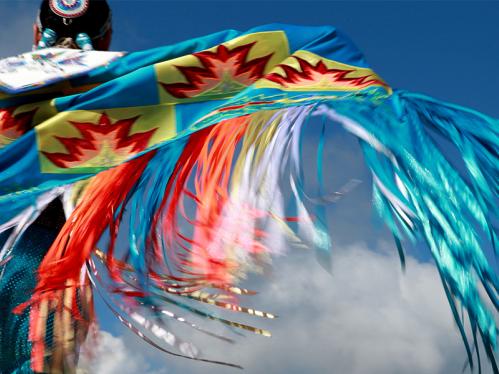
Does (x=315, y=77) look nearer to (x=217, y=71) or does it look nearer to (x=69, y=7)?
(x=217, y=71)

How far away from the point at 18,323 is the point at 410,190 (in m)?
0.90

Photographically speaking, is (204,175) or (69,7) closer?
(204,175)

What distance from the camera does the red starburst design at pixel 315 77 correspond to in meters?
1.81

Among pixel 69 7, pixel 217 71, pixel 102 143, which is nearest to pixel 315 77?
pixel 217 71

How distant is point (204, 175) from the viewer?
1608mm

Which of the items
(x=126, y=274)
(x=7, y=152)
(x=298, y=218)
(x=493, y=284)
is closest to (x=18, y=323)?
(x=126, y=274)

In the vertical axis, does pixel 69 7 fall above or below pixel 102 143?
above

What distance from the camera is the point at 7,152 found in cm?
177

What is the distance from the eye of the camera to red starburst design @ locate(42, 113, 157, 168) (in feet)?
5.92

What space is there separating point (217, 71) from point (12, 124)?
532 millimetres

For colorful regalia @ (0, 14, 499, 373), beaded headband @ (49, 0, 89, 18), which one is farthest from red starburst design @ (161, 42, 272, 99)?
beaded headband @ (49, 0, 89, 18)

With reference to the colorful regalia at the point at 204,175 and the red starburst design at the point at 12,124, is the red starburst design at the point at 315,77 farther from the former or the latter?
the red starburst design at the point at 12,124

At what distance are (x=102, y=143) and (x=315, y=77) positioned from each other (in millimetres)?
560

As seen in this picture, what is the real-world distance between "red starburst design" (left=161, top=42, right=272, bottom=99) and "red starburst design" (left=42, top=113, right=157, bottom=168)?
0.14 meters
